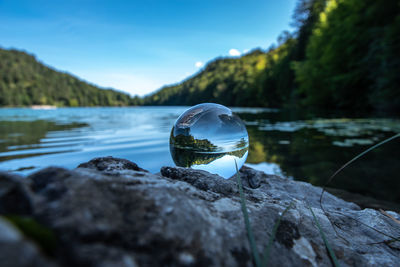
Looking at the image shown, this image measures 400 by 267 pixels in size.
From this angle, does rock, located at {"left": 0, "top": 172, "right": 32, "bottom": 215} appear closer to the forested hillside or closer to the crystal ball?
the crystal ball

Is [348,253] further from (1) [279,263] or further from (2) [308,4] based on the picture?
(2) [308,4]

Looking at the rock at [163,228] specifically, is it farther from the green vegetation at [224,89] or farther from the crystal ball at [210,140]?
the green vegetation at [224,89]

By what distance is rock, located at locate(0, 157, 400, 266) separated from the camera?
2.06 feet

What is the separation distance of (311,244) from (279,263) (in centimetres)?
29

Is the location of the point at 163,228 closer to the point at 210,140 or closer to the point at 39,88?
the point at 210,140

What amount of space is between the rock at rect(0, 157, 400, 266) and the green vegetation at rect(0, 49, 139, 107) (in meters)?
110

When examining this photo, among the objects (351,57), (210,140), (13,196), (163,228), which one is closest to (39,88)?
(351,57)

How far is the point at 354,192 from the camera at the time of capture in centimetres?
297

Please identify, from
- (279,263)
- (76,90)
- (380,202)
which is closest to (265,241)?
(279,263)

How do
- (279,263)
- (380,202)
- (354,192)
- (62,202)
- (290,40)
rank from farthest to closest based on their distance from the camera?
(290,40)
(354,192)
(380,202)
(279,263)
(62,202)

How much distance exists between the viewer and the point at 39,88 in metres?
93.8

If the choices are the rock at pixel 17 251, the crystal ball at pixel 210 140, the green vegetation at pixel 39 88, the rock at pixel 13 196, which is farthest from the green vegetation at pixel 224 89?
the rock at pixel 17 251

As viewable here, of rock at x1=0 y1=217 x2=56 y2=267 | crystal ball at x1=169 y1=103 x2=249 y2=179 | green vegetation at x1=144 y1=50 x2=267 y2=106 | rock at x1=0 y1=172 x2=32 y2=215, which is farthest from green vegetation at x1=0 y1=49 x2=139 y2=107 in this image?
rock at x1=0 y1=217 x2=56 y2=267

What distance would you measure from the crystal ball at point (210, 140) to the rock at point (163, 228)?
0.83m
